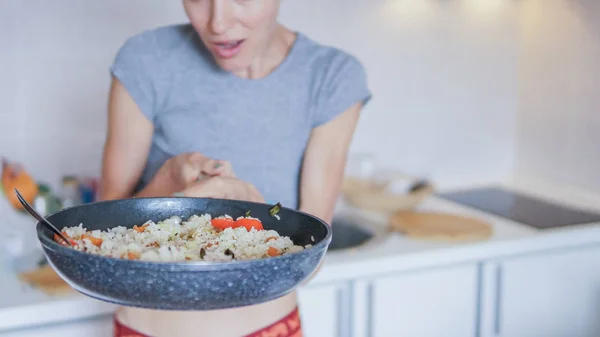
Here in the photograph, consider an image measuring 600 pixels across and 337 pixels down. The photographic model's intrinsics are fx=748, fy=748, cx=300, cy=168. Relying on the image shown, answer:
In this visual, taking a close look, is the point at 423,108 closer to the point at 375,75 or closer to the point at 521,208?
the point at 375,75

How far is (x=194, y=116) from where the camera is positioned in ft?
4.22

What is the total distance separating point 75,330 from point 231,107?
601 mm

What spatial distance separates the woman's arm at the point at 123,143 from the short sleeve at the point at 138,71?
0.04 ft

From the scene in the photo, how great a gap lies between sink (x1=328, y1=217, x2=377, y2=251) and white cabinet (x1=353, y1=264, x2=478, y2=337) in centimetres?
24

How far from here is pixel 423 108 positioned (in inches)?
98.3

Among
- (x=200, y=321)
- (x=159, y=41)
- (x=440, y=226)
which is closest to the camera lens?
(x=200, y=321)

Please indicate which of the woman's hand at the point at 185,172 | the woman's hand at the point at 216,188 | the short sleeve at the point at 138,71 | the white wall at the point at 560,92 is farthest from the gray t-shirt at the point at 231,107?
the white wall at the point at 560,92

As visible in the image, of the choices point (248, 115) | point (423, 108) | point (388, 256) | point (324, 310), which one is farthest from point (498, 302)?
point (248, 115)

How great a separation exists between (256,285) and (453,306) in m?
1.34

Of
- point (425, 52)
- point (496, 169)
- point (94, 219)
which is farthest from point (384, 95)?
point (94, 219)

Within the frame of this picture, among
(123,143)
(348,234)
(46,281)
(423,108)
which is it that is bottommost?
(348,234)

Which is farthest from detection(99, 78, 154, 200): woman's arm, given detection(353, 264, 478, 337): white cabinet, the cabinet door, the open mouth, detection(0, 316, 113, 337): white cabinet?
detection(353, 264, 478, 337): white cabinet

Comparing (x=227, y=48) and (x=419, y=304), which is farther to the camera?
(x=419, y=304)

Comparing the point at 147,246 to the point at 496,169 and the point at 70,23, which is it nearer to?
the point at 70,23
